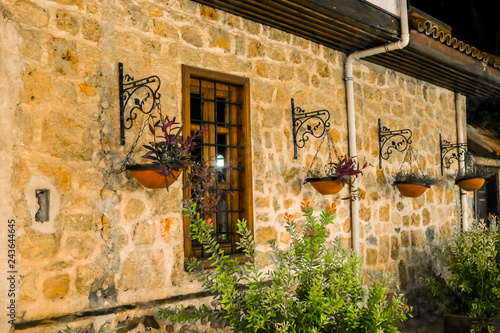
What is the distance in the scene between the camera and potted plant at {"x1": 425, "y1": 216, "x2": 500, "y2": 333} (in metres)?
5.21

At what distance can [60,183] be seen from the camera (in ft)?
10.6

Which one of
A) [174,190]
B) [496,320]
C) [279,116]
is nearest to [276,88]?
[279,116]

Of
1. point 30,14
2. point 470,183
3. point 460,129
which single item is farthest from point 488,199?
point 30,14

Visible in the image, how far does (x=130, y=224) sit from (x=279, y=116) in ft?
6.53

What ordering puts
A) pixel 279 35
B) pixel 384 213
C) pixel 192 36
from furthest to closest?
pixel 384 213 < pixel 279 35 < pixel 192 36

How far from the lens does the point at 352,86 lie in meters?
5.67

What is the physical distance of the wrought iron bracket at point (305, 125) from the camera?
5.01 metres

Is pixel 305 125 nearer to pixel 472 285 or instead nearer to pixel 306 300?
pixel 306 300

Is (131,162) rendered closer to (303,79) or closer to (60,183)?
(60,183)

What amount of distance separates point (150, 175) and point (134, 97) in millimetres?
679

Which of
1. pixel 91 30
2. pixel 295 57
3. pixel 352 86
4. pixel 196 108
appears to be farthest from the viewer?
pixel 352 86

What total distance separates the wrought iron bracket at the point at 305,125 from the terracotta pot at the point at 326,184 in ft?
1.09

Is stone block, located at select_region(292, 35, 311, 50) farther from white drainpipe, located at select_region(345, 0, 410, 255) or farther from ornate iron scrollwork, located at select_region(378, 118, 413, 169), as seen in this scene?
ornate iron scrollwork, located at select_region(378, 118, 413, 169)

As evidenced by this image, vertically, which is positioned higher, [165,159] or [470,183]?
[165,159]
